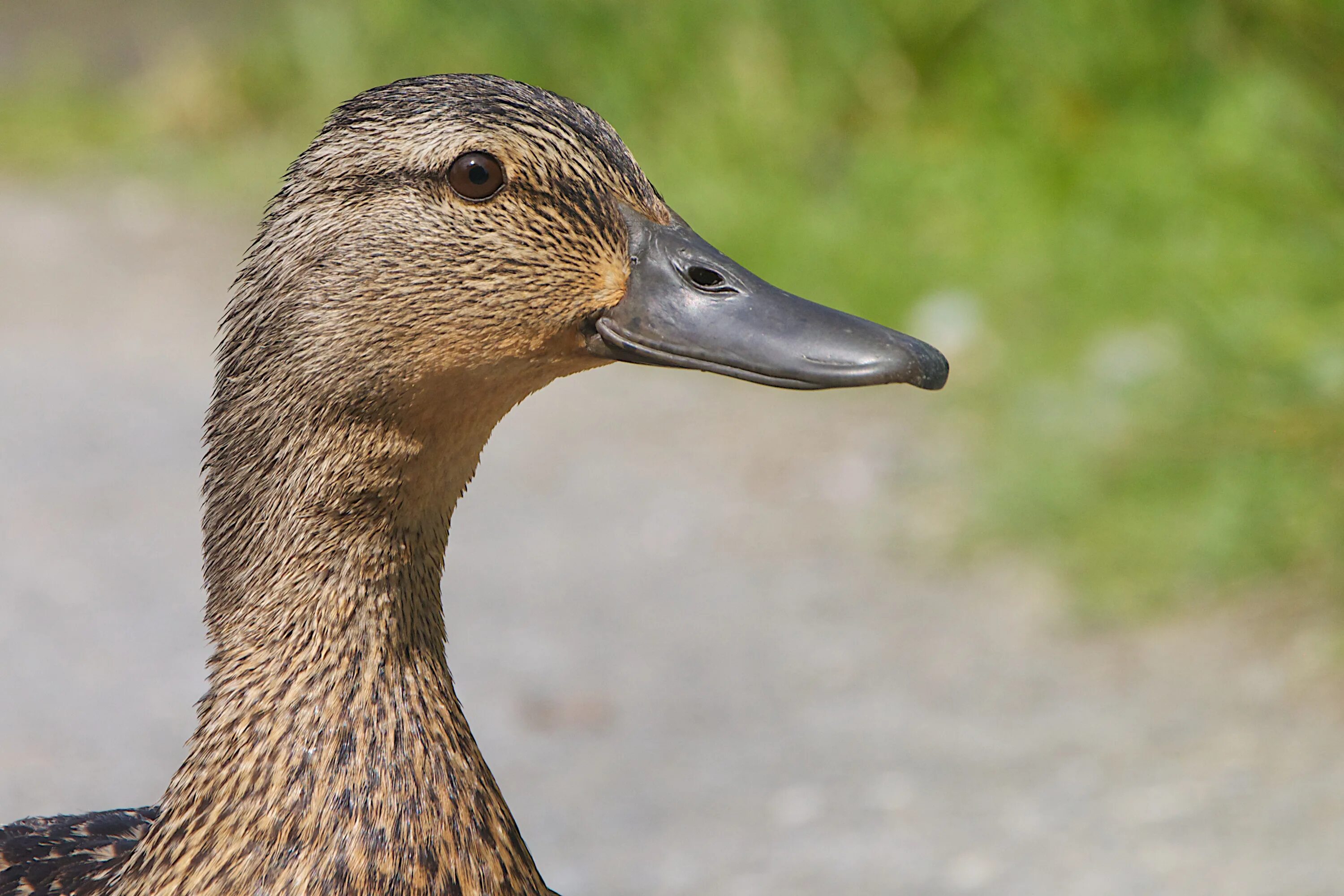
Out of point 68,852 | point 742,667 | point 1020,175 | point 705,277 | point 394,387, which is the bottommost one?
point 68,852

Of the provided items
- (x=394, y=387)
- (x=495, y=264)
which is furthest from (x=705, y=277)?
(x=394, y=387)

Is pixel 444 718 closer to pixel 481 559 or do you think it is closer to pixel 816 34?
pixel 481 559

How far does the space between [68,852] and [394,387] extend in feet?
2.82

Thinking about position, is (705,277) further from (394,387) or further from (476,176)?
(394,387)

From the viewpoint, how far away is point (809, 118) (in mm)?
7840

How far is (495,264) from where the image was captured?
2.11 meters

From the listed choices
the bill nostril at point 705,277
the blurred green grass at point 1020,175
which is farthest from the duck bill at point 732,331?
the blurred green grass at point 1020,175

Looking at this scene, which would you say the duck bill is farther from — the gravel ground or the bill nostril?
the gravel ground

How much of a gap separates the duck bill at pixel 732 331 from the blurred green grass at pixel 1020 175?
9.50 ft

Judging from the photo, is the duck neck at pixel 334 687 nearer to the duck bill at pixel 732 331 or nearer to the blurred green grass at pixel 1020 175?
the duck bill at pixel 732 331

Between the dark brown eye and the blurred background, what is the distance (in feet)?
6.81

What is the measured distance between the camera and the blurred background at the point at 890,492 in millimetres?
4070

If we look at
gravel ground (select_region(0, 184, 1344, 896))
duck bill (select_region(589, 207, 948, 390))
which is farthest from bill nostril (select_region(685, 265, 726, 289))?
gravel ground (select_region(0, 184, 1344, 896))

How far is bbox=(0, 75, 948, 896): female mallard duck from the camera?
205 centimetres
